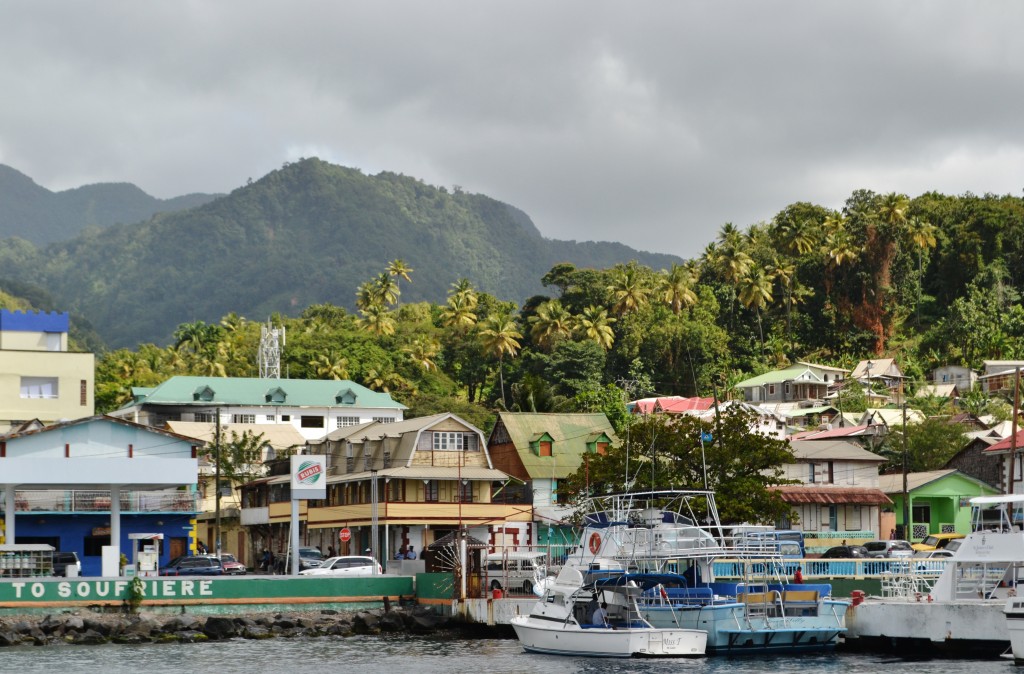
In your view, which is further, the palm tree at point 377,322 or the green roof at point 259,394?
the palm tree at point 377,322

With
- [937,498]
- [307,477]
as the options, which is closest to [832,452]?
[937,498]

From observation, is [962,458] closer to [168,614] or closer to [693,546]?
[693,546]

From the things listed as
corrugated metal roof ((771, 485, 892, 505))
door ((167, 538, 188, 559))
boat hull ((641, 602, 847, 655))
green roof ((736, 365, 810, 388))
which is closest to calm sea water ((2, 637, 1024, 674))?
boat hull ((641, 602, 847, 655))

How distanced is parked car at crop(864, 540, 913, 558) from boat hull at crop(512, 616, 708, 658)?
21641 millimetres

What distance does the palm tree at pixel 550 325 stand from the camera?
14488 centimetres

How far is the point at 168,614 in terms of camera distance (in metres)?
55.2

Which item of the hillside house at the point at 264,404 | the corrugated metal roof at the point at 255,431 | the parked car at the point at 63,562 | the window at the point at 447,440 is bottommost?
the parked car at the point at 63,562

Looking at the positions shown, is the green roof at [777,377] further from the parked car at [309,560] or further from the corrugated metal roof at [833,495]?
the parked car at [309,560]

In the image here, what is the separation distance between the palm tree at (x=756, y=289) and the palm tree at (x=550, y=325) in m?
19.6

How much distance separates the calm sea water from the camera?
43469 millimetres

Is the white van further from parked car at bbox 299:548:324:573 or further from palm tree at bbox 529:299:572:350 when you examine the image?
palm tree at bbox 529:299:572:350

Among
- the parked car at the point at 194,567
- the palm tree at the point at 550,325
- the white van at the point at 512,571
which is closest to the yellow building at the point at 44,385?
the parked car at the point at 194,567

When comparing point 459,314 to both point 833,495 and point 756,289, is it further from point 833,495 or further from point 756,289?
point 833,495

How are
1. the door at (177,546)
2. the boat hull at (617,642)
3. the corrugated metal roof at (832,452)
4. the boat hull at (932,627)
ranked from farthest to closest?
the corrugated metal roof at (832,452) < the door at (177,546) < the boat hull at (617,642) < the boat hull at (932,627)
